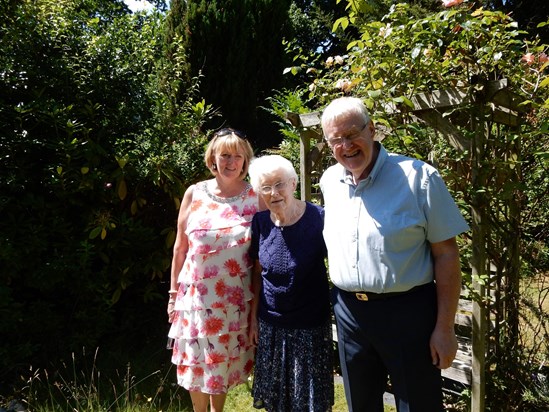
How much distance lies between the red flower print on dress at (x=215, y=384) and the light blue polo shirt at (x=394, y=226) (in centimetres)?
99

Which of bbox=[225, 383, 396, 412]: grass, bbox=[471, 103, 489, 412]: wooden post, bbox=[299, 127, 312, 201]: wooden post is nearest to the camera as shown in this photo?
bbox=[471, 103, 489, 412]: wooden post

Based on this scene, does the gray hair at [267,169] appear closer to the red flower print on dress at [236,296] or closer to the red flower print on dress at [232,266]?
the red flower print on dress at [232,266]

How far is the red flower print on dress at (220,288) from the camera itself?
95.7 inches

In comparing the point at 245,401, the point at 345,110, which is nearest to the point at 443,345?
the point at 345,110

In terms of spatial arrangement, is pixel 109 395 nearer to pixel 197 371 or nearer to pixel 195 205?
pixel 197 371

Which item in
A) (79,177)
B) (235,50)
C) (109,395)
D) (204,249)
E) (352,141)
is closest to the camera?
Answer: (352,141)

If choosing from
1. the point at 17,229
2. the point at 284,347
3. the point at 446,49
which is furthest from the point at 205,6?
the point at 284,347

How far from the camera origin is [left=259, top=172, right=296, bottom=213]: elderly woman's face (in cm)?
218

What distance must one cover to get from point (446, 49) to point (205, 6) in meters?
7.90

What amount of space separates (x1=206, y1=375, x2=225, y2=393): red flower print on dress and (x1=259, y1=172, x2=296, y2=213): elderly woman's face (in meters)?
0.95

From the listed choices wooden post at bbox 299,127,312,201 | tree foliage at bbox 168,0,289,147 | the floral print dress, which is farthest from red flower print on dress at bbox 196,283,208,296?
tree foliage at bbox 168,0,289,147

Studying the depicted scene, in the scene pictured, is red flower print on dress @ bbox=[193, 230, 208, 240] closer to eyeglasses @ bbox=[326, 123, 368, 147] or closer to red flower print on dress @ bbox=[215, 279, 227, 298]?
red flower print on dress @ bbox=[215, 279, 227, 298]

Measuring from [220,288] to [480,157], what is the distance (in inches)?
56.0

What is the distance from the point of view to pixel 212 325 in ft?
7.98
